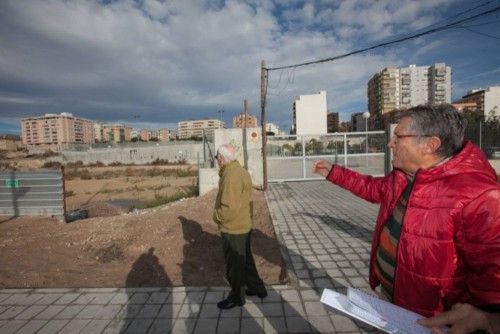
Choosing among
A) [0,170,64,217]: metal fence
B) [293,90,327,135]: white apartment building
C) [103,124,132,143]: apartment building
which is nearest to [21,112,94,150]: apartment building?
[103,124,132,143]: apartment building

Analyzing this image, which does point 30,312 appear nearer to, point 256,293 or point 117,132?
point 256,293

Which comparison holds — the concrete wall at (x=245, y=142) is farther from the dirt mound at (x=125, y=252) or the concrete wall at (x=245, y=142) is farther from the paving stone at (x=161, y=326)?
the paving stone at (x=161, y=326)

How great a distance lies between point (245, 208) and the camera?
11.8 feet

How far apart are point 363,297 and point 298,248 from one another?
13.9 ft

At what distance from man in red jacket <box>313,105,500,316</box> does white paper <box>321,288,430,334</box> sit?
0.67ft

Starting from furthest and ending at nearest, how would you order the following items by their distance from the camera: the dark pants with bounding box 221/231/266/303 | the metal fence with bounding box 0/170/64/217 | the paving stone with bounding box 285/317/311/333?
1. the metal fence with bounding box 0/170/64/217
2. the dark pants with bounding box 221/231/266/303
3. the paving stone with bounding box 285/317/311/333

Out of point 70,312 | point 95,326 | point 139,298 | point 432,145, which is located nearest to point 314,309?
point 139,298

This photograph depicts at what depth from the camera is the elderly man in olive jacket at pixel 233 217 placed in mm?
3451

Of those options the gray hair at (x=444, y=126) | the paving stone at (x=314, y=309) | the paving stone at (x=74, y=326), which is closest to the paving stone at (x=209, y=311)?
the paving stone at (x=314, y=309)

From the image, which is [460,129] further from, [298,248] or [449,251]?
[298,248]

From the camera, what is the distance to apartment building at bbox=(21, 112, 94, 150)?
12362cm

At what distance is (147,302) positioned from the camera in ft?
12.5

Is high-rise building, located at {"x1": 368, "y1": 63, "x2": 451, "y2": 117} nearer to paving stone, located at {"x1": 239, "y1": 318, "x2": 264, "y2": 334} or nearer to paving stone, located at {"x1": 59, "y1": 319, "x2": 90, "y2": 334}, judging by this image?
paving stone, located at {"x1": 239, "y1": 318, "x2": 264, "y2": 334}

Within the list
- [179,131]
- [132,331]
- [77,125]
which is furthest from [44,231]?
[179,131]
